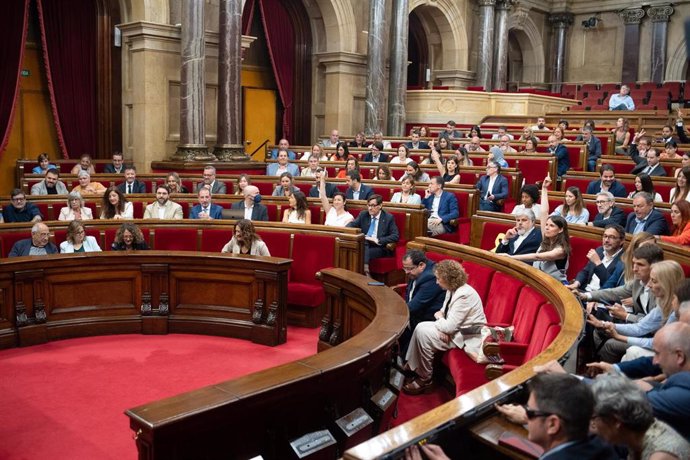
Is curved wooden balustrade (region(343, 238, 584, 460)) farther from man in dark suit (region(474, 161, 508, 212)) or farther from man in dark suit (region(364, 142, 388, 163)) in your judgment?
man in dark suit (region(364, 142, 388, 163))

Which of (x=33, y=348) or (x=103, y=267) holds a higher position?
(x=103, y=267)

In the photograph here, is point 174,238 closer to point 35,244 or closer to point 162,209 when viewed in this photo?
point 162,209

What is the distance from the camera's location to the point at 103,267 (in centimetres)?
528

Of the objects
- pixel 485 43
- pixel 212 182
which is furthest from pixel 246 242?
pixel 485 43

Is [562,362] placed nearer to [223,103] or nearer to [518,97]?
[223,103]

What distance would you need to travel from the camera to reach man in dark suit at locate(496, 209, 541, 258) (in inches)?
208

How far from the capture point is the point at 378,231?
6.54 m

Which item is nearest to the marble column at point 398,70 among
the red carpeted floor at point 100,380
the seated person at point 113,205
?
the seated person at point 113,205

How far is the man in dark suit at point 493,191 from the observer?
786 centimetres

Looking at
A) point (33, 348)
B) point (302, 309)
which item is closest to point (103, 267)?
point (33, 348)

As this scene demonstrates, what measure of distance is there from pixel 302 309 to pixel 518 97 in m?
11.3

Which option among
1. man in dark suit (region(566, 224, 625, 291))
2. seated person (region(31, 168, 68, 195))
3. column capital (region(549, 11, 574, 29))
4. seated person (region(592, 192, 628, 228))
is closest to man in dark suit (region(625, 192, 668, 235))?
seated person (region(592, 192, 628, 228))

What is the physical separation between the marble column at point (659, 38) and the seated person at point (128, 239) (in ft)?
59.9

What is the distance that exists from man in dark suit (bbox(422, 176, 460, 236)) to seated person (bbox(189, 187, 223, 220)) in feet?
7.01
